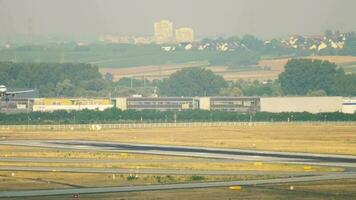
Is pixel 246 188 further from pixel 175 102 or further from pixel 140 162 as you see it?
pixel 175 102

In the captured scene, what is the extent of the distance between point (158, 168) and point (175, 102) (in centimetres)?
12327

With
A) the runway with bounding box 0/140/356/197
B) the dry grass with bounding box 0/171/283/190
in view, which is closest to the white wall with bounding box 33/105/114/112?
the runway with bounding box 0/140/356/197

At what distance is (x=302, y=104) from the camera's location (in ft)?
592

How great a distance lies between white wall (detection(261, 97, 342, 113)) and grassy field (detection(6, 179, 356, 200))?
11956 cm

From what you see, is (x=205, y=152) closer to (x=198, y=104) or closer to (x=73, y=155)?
(x=73, y=155)

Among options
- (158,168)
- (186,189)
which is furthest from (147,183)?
(158,168)

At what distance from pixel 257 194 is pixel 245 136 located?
58.7 metres

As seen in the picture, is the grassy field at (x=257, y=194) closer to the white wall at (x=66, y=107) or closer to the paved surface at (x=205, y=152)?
the paved surface at (x=205, y=152)

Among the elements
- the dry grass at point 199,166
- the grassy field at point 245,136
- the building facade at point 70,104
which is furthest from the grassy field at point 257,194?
the building facade at point 70,104

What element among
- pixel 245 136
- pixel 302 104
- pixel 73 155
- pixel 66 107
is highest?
pixel 66 107

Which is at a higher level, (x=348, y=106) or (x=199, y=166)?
(x=348, y=106)

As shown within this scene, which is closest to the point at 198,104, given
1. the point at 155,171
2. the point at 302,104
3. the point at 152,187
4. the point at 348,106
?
the point at 302,104

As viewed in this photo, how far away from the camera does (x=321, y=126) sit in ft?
454

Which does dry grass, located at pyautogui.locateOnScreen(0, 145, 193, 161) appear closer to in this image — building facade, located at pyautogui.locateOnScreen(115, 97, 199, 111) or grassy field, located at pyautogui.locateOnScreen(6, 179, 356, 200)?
grassy field, located at pyautogui.locateOnScreen(6, 179, 356, 200)
